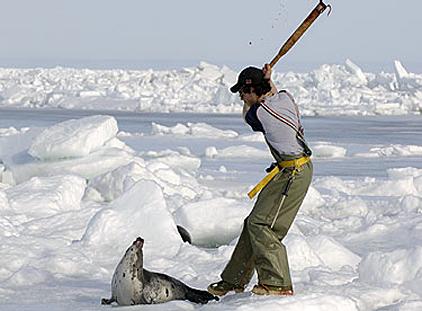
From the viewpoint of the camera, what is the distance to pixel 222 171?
44.6 feet

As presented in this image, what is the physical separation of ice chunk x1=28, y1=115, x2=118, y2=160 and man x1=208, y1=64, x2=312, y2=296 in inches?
281

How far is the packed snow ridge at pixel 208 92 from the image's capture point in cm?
3834

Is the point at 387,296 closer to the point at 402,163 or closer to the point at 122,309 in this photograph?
the point at 122,309

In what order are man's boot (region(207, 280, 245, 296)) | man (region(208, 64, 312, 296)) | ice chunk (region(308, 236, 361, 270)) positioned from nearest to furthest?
man (region(208, 64, 312, 296)), man's boot (region(207, 280, 245, 296)), ice chunk (region(308, 236, 361, 270))

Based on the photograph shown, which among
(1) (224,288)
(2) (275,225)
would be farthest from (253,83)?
(1) (224,288)

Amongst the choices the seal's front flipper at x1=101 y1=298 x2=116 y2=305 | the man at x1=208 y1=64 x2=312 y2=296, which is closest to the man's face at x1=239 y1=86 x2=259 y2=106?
the man at x1=208 y1=64 x2=312 y2=296

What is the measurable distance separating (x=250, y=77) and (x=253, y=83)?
3cm

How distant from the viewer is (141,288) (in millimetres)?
4551

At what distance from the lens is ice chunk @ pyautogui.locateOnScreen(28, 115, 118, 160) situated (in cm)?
1110

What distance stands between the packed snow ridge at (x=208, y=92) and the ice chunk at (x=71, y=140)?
24.3m

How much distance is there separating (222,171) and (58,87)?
35.6 m

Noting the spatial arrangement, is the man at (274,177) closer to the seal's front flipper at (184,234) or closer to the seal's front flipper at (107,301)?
the seal's front flipper at (107,301)

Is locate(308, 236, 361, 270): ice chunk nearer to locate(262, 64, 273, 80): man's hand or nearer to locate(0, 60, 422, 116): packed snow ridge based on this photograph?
locate(262, 64, 273, 80): man's hand

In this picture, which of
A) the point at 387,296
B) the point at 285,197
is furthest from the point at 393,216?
the point at 285,197
